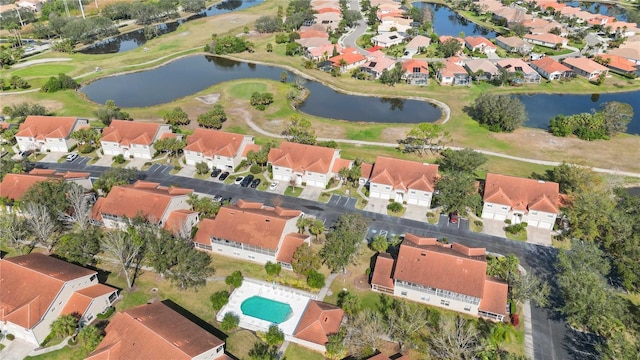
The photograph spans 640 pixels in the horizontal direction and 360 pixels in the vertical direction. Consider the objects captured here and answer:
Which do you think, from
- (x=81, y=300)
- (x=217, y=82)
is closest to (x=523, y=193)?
(x=81, y=300)

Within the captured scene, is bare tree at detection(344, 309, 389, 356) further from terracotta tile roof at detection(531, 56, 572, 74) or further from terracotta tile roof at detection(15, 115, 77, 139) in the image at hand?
terracotta tile roof at detection(531, 56, 572, 74)

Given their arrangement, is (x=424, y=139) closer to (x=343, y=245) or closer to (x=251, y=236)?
(x=343, y=245)

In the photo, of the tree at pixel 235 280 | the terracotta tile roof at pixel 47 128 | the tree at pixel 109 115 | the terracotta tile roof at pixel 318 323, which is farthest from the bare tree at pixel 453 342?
the tree at pixel 109 115

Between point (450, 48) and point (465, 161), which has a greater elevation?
point (450, 48)

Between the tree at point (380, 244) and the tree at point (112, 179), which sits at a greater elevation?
the tree at point (112, 179)

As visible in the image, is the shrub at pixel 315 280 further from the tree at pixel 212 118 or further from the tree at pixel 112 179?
the tree at pixel 212 118
